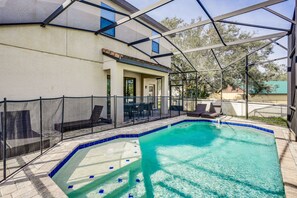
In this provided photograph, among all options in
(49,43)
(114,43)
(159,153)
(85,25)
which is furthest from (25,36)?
(159,153)

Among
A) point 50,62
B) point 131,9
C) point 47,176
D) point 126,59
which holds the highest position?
point 131,9

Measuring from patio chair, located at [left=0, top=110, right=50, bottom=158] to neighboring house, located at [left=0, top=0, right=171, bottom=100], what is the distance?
267 centimetres

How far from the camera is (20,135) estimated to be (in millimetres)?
4262

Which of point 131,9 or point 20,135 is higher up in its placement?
point 131,9

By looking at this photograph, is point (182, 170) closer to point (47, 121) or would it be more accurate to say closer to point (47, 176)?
point (47, 176)

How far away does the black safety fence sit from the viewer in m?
3.89

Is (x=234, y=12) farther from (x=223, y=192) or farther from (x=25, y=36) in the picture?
(x=25, y=36)

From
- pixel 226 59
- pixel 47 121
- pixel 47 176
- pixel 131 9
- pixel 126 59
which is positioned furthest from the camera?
pixel 226 59

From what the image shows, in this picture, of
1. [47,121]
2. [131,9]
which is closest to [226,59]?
[131,9]

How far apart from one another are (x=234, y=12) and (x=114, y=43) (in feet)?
22.0

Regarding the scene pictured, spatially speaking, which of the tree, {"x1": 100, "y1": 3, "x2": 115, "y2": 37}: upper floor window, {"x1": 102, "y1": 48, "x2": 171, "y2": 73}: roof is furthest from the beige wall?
the tree

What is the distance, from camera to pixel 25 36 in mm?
6523

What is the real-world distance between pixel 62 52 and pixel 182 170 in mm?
7295

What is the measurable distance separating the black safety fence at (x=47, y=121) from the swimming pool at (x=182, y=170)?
110 centimetres
